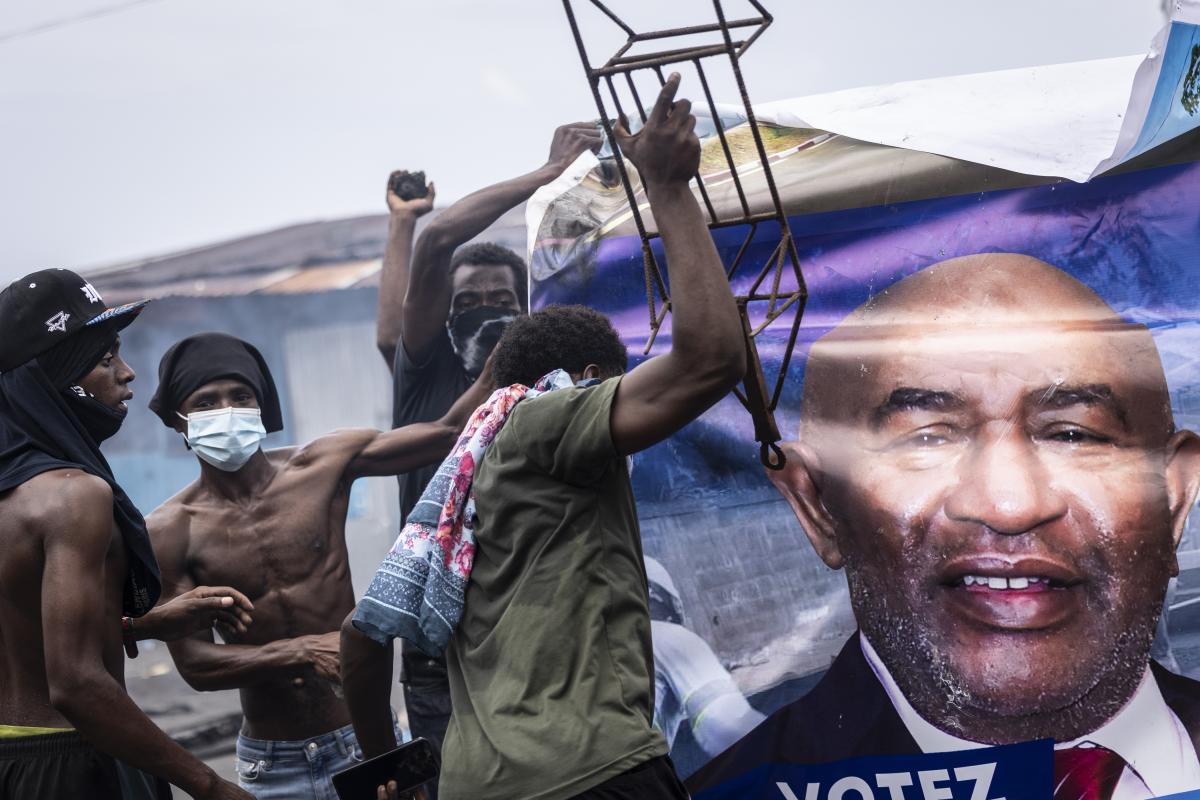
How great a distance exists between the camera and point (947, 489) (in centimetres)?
329

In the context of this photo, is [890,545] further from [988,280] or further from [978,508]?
[988,280]

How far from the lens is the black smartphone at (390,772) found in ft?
8.77

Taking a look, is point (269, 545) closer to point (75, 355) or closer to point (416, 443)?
point (416, 443)

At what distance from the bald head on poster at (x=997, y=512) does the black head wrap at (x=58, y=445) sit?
1.67m

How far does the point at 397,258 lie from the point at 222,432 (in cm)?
80

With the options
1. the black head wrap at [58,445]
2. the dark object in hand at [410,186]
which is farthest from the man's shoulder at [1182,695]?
the dark object in hand at [410,186]

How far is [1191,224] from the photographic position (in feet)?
10.6

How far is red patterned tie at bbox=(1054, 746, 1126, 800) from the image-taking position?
3203 mm

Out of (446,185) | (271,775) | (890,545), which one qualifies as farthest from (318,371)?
(890,545)

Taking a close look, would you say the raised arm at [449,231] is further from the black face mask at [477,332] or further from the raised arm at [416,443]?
the raised arm at [416,443]

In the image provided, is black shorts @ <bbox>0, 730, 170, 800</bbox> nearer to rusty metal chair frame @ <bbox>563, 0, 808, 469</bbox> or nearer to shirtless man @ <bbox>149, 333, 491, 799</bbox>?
shirtless man @ <bbox>149, 333, 491, 799</bbox>

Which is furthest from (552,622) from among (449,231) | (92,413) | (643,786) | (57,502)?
(449,231)

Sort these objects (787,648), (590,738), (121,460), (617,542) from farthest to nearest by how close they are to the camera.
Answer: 1. (121,460)
2. (787,648)
3. (617,542)
4. (590,738)

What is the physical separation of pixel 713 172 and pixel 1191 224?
126 cm
